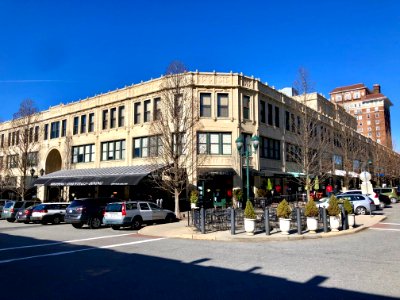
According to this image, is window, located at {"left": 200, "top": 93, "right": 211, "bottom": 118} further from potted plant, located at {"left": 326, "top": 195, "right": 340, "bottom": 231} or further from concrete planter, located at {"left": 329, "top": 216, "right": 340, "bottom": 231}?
concrete planter, located at {"left": 329, "top": 216, "right": 340, "bottom": 231}

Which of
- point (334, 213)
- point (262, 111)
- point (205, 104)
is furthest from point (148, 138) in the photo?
point (334, 213)

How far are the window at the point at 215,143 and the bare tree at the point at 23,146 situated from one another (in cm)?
1939

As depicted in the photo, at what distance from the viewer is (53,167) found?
4400 centimetres

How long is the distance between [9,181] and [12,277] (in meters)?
39.6

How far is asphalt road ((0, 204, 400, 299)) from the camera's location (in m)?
6.51

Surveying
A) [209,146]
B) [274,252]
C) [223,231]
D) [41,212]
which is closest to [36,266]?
[274,252]

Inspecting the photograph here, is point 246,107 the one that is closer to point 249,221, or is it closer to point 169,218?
point 169,218

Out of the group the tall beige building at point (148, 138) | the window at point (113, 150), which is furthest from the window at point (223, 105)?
the window at point (113, 150)

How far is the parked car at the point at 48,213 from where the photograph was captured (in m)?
24.2

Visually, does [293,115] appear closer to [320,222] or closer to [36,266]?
[320,222]

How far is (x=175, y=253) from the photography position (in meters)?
11.1

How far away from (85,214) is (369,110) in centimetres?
12160

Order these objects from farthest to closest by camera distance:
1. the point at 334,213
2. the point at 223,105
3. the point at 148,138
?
the point at 148,138 < the point at 223,105 < the point at 334,213

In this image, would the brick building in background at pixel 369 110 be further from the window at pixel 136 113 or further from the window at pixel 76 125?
the window at pixel 136 113
